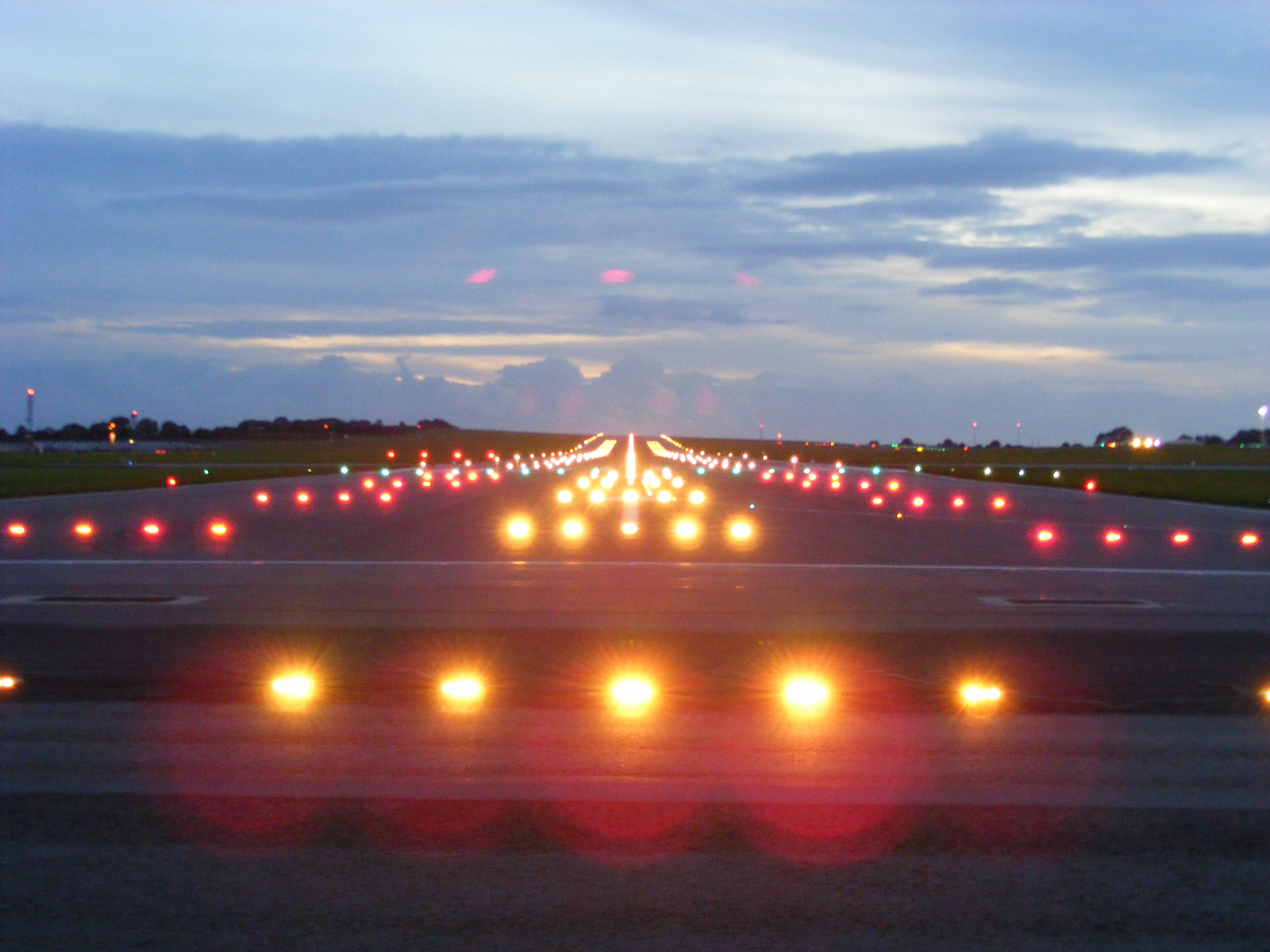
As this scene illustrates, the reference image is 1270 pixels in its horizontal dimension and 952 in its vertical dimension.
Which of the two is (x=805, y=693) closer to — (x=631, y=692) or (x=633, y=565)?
(x=631, y=692)

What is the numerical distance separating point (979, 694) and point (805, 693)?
3.94ft

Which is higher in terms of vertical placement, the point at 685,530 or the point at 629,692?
the point at 685,530

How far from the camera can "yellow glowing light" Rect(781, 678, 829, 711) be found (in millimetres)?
8414

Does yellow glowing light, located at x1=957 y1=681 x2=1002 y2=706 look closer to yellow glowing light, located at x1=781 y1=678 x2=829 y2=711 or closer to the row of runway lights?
the row of runway lights

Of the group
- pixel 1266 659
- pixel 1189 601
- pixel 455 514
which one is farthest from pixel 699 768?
pixel 455 514

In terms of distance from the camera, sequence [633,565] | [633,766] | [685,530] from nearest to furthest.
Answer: [633,766] → [633,565] → [685,530]

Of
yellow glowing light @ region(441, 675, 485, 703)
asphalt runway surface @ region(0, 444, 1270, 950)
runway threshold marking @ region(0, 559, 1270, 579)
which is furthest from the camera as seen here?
runway threshold marking @ region(0, 559, 1270, 579)

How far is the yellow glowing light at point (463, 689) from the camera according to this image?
8.52 m

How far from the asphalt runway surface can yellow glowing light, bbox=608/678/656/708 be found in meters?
0.12

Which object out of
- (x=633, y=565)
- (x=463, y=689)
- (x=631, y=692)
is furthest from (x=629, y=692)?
(x=633, y=565)

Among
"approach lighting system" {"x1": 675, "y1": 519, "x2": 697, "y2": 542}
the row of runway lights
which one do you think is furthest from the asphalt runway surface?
"approach lighting system" {"x1": 675, "y1": 519, "x2": 697, "y2": 542}

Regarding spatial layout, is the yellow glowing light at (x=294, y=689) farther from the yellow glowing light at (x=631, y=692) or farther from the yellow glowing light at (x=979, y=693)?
the yellow glowing light at (x=979, y=693)

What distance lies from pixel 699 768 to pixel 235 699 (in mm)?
3416

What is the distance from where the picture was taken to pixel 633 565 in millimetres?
17500
